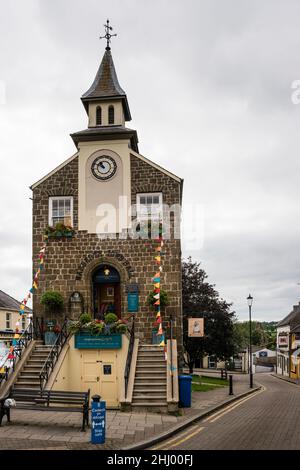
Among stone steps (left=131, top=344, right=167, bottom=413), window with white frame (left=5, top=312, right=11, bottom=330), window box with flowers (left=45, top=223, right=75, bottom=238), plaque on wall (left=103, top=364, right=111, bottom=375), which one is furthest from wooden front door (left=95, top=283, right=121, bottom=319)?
window with white frame (left=5, top=312, right=11, bottom=330)

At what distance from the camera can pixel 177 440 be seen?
12.7m

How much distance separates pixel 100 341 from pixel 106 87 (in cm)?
1273

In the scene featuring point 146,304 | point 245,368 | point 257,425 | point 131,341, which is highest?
point 146,304

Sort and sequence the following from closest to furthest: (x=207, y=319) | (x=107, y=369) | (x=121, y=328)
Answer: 1. (x=107, y=369)
2. (x=121, y=328)
3. (x=207, y=319)

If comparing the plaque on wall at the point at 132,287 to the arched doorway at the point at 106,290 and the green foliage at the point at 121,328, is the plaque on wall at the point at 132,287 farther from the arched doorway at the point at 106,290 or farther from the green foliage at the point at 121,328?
the green foliage at the point at 121,328

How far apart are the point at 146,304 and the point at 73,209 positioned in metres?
5.44

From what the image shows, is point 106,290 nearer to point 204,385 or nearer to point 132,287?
point 132,287

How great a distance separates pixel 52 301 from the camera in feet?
73.8

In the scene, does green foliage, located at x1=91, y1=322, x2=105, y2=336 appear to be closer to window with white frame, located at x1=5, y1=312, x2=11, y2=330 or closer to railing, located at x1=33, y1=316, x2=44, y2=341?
railing, located at x1=33, y1=316, x2=44, y2=341

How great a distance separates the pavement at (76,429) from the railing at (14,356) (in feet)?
8.75

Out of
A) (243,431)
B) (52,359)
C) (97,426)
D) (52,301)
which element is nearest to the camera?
(97,426)

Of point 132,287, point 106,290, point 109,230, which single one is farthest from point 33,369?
point 109,230
